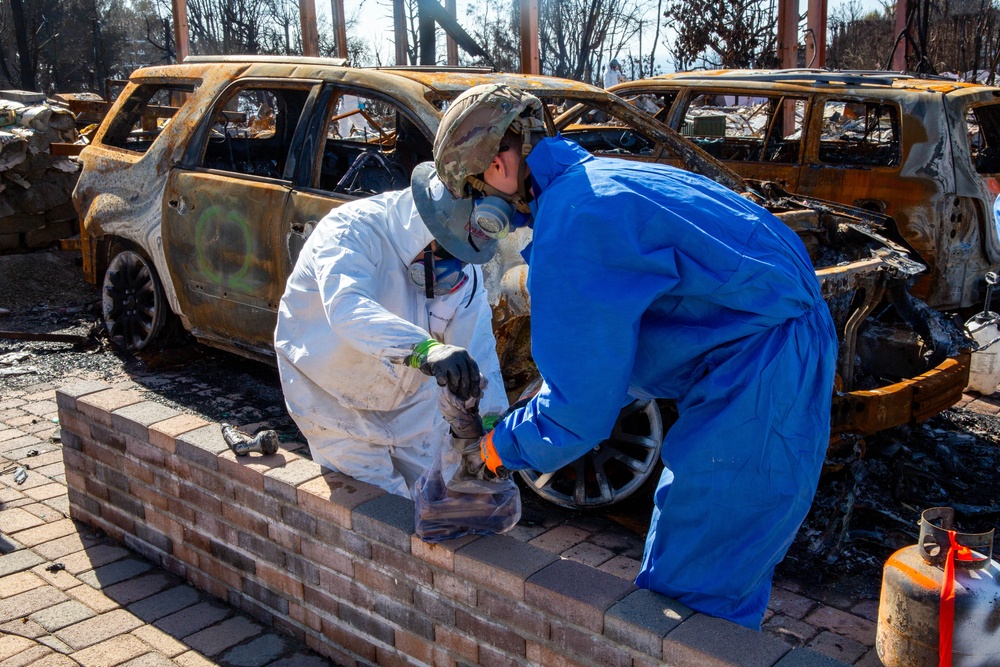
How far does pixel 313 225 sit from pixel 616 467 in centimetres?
199

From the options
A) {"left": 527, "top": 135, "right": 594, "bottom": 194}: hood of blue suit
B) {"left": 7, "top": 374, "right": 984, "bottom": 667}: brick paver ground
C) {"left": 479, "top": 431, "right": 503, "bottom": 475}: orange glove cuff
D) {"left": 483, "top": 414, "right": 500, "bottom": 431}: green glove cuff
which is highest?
{"left": 527, "top": 135, "right": 594, "bottom": 194}: hood of blue suit

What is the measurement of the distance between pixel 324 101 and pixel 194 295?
142 cm

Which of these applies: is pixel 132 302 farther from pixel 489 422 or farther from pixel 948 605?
pixel 948 605

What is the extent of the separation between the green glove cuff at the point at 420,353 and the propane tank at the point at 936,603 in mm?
1411

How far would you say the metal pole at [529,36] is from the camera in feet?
39.3

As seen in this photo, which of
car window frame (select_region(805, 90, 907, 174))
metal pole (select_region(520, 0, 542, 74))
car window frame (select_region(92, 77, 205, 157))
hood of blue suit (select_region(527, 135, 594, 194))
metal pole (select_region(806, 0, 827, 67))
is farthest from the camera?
metal pole (select_region(806, 0, 827, 67))

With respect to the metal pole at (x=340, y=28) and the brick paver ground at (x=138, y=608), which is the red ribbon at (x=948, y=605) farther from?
the metal pole at (x=340, y=28)

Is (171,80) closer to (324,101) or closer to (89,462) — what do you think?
(324,101)

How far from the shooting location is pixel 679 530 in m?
2.43

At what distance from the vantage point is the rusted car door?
5.45 metres

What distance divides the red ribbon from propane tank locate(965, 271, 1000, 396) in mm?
3601

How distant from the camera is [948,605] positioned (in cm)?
246

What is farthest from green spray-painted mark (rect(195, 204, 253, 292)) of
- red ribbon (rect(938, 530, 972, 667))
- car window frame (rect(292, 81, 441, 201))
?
red ribbon (rect(938, 530, 972, 667))

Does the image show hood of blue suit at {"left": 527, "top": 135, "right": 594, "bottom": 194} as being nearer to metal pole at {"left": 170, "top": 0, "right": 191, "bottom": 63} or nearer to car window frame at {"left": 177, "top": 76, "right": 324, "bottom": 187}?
car window frame at {"left": 177, "top": 76, "right": 324, "bottom": 187}
